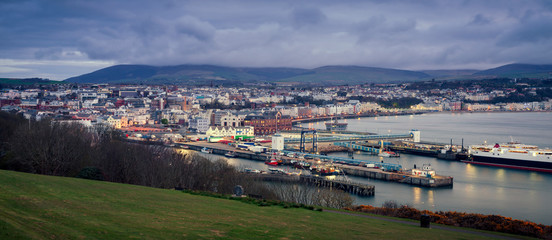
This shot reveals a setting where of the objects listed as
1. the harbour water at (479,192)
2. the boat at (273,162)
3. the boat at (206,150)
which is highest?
the boat at (206,150)

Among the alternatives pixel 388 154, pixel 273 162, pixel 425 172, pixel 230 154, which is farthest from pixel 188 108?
pixel 425 172

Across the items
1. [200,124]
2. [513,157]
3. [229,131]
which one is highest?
[200,124]

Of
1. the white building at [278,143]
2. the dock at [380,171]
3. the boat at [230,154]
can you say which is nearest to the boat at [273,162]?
the dock at [380,171]

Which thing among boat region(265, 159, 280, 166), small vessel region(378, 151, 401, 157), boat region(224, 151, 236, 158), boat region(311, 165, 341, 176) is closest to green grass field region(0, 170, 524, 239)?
boat region(311, 165, 341, 176)

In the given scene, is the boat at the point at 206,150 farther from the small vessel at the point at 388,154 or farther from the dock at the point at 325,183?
the small vessel at the point at 388,154

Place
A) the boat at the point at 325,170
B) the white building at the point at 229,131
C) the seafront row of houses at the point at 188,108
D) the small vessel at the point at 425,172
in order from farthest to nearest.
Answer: the seafront row of houses at the point at 188,108 → the white building at the point at 229,131 → the boat at the point at 325,170 → the small vessel at the point at 425,172

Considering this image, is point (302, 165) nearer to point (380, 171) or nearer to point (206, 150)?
point (380, 171)

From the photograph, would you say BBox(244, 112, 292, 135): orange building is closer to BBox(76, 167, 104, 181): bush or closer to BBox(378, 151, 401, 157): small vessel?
BBox(378, 151, 401, 157): small vessel
